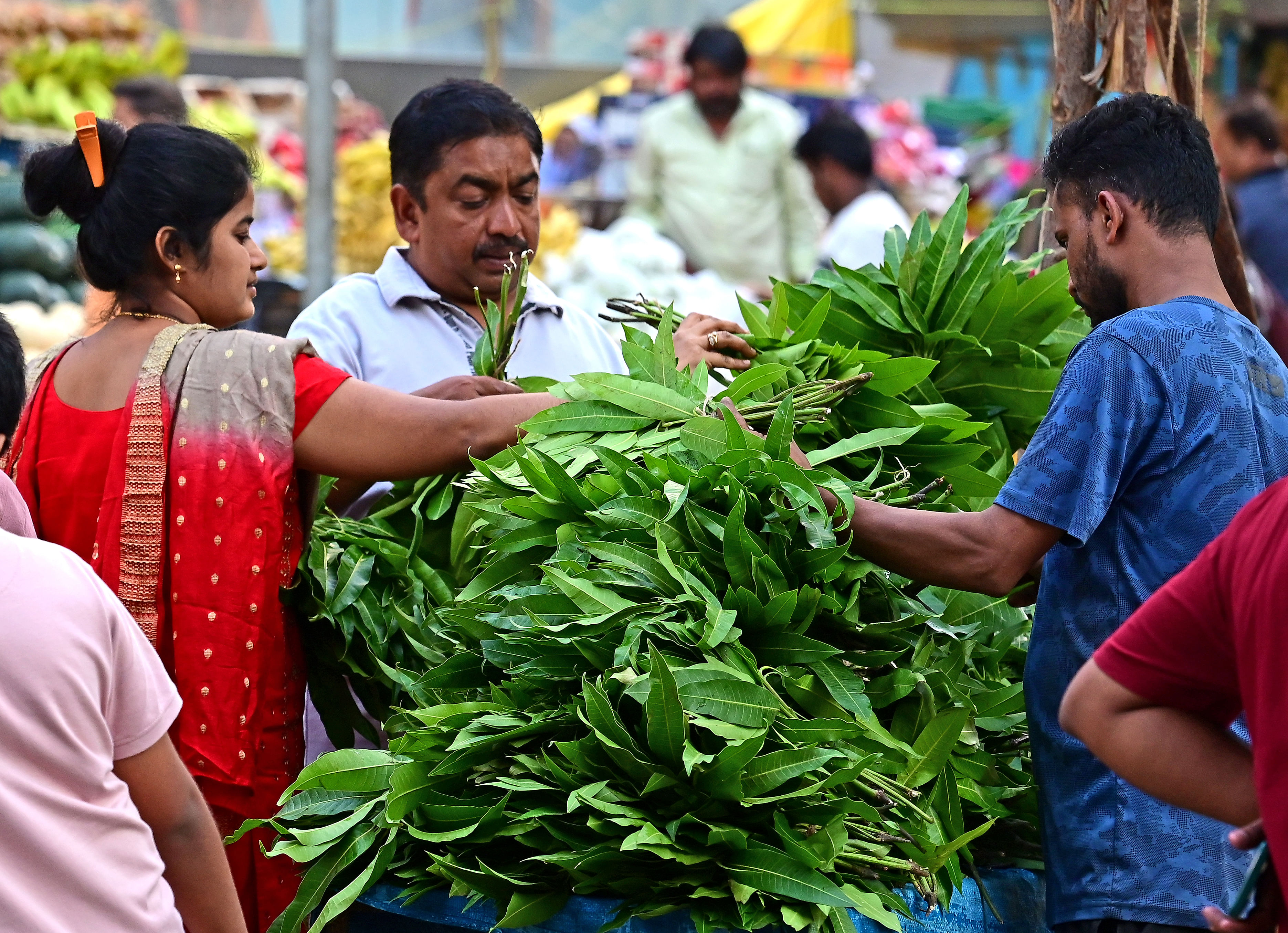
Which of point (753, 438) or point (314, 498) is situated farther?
point (314, 498)

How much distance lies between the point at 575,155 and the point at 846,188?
6.79ft

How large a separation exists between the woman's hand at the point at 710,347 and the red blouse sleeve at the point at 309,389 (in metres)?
0.52

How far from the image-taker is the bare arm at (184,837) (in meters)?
1.41

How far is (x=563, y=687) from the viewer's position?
1853 millimetres

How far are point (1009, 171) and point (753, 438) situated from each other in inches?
268

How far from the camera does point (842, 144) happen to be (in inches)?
234

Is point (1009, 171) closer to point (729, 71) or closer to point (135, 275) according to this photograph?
point (729, 71)

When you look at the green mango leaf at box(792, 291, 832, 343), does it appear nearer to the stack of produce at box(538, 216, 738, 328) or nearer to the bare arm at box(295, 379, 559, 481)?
the bare arm at box(295, 379, 559, 481)

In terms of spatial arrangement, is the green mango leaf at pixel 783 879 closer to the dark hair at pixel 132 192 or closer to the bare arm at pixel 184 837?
the bare arm at pixel 184 837

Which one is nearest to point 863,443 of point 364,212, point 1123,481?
point 1123,481

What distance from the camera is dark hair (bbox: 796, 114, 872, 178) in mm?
5941

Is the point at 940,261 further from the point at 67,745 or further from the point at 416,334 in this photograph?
the point at 67,745

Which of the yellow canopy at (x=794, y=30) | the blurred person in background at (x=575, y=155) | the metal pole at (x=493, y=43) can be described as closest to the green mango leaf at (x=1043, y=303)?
the blurred person in background at (x=575, y=155)

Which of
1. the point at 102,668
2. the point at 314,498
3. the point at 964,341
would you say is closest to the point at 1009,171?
the point at 964,341
